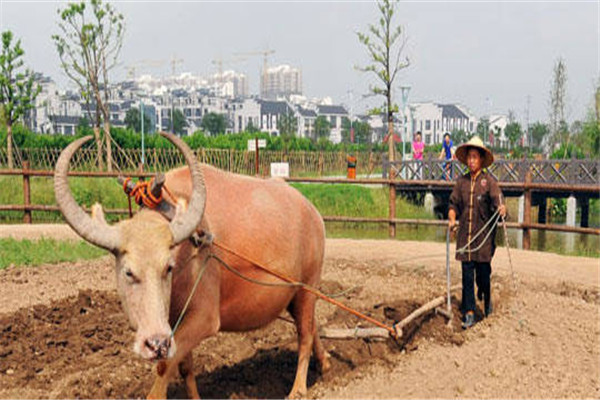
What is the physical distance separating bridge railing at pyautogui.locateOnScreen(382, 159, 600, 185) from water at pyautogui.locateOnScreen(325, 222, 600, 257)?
2288 mm

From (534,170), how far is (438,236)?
20.6 ft

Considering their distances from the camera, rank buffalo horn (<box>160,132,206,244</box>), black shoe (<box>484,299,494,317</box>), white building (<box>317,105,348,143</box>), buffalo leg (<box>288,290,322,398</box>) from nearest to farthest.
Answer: buffalo horn (<box>160,132,206,244</box>) < buffalo leg (<box>288,290,322,398</box>) < black shoe (<box>484,299,494,317</box>) < white building (<box>317,105,348,143</box>)

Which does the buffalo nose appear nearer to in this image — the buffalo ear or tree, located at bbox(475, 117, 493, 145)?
the buffalo ear

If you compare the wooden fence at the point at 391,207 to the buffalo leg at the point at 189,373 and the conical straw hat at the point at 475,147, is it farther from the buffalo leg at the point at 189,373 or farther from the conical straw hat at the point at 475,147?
the buffalo leg at the point at 189,373

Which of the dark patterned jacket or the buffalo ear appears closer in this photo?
the buffalo ear

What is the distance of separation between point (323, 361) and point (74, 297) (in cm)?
363

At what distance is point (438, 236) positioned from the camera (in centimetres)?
1903

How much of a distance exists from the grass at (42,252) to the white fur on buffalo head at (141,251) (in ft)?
23.6

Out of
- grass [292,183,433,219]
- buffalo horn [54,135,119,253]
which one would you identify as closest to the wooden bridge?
grass [292,183,433,219]

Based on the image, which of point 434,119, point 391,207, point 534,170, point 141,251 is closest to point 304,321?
point 141,251

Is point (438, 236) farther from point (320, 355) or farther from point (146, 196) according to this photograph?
point (146, 196)

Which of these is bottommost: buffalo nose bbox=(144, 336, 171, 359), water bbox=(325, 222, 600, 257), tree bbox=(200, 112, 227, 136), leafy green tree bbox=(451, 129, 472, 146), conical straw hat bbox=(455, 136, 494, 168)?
water bbox=(325, 222, 600, 257)

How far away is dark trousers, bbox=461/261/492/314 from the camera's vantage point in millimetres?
7176

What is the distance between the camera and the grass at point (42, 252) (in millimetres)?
10977
